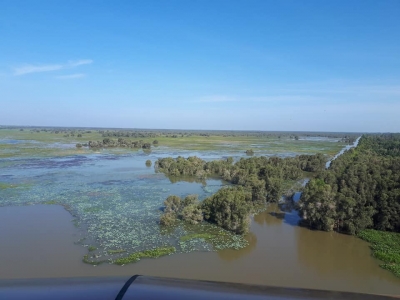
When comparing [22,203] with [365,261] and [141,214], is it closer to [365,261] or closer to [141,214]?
[141,214]

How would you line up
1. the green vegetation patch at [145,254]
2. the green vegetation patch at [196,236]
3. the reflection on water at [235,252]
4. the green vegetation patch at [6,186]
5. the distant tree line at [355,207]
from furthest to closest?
1. the green vegetation patch at [6,186]
2. the distant tree line at [355,207]
3. the green vegetation patch at [196,236]
4. the reflection on water at [235,252]
5. the green vegetation patch at [145,254]

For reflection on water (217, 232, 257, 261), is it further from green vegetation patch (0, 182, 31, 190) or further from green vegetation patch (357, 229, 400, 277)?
green vegetation patch (0, 182, 31, 190)

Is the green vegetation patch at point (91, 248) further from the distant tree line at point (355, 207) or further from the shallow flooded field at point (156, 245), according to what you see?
the distant tree line at point (355, 207)

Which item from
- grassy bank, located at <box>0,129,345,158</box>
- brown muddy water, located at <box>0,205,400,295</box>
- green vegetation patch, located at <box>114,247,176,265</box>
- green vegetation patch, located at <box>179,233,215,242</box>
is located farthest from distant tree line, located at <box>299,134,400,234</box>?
grassy bank, located at <box>0,129,345,158</box>

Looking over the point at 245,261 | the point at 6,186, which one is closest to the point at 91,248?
the point at 245,261

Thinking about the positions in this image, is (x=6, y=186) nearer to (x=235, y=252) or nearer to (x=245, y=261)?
(x=235, y=252)

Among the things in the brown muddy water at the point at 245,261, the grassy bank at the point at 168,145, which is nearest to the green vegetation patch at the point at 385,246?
the brown muddy water at the point at 245,261

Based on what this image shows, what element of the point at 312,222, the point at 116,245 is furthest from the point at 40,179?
the point at 312,222
